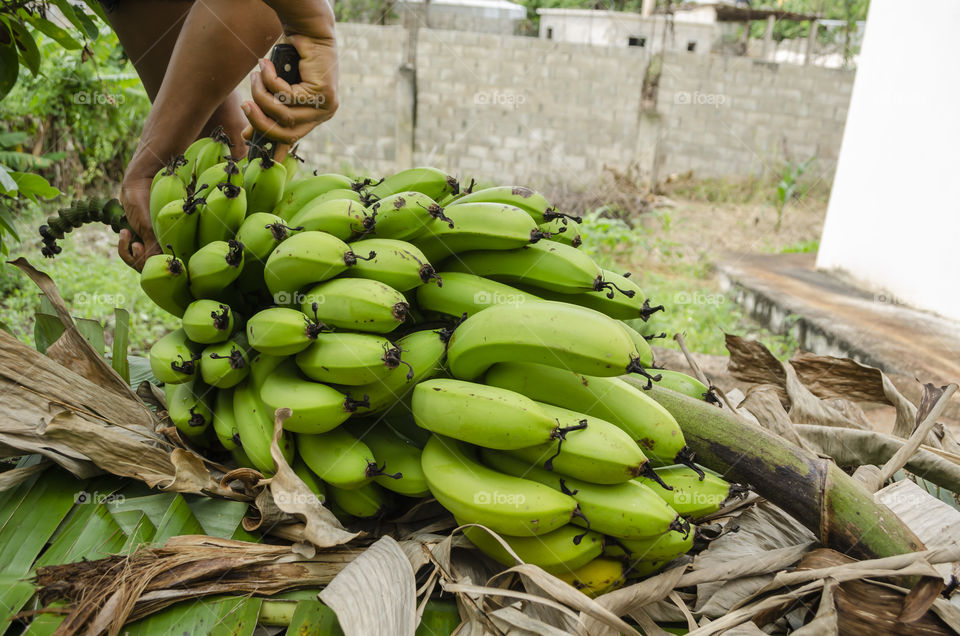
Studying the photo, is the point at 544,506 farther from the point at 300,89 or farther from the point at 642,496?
the point at 300,89

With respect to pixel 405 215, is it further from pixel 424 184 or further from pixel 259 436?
pixel 259 436

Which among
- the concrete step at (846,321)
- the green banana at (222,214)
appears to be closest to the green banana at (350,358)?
the green banana at (222,214)

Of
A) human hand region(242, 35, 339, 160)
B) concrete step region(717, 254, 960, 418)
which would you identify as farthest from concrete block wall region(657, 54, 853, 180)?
human hand region(242, 35, 339, 160)

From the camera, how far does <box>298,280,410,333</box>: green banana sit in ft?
3.45

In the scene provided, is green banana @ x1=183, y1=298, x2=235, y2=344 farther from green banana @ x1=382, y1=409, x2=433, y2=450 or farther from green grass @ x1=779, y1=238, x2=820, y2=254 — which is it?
green grass @ x1=779, y1=238, x2=820, y2=254

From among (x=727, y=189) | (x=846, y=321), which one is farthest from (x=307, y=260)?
(x=727, y=189)

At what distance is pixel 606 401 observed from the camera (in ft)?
3.67

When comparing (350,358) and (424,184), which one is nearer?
(350,358)

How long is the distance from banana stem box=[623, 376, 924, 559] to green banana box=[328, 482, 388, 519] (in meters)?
0.60

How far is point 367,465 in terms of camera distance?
106 centimetres

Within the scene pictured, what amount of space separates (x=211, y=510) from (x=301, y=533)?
0.19m

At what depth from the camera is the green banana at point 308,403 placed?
1026 mm

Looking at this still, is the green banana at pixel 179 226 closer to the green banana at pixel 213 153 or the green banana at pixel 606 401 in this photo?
the green banana at pixel 213 153

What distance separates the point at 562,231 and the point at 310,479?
718 millimetres
